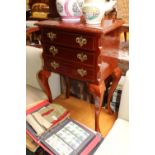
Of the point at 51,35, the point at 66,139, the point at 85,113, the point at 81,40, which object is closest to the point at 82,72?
the point at 81,40

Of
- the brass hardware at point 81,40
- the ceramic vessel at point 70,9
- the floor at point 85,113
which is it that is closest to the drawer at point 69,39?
the brass hardware at point 81,40

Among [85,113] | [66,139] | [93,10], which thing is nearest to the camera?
[66,139]

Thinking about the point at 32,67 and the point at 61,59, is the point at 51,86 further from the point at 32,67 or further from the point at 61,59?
the point at 61,59

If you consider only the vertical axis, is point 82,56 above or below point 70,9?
below

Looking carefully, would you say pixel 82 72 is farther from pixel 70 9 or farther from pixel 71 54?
pixel 70 9

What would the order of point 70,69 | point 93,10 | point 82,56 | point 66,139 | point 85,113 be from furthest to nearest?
point 85,113, point 70,69, point 82,56, point 93,10, point 66,139

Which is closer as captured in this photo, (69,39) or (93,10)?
(93,10)

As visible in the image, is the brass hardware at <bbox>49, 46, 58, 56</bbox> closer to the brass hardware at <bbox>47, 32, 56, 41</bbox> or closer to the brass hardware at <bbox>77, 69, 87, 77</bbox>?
the brass hardware at <bbox>47, 32, 56, 41</bbox>

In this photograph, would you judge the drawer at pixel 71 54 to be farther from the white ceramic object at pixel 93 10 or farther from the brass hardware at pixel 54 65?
the white ceramic object at pixel 93 10

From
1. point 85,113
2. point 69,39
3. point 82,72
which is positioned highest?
point 69,39

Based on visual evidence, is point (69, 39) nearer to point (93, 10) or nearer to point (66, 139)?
point (93, 10)

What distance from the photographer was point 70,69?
144 cm

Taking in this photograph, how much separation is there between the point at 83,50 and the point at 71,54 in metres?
0.10
